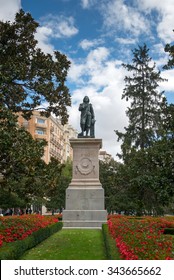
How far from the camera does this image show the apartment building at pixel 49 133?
76562 mm

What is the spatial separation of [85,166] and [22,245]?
11329 millimetres

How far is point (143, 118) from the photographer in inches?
1404

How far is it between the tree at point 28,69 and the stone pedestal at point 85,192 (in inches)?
236

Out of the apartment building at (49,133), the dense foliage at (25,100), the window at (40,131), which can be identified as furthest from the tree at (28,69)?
the window at (40,131)

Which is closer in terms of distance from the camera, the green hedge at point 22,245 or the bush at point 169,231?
the green hedge at point 22,245

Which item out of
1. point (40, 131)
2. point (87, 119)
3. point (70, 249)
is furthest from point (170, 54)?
point (40, 131)

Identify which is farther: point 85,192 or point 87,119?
point 87,119

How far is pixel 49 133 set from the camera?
7994 centimetres

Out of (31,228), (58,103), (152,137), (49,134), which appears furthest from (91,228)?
(49,134)

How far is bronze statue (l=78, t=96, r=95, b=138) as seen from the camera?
23.2 meters

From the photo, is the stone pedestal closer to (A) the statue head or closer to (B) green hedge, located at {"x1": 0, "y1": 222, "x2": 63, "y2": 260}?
(B) green hedge, located at {"x1": 0, "y1": 222, "x2": 63, "y2": 260}

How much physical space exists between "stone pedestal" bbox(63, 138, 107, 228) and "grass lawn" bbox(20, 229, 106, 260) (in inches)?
174

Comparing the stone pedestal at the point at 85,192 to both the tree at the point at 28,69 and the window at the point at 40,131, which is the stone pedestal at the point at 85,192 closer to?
the tree at the point at 28,69

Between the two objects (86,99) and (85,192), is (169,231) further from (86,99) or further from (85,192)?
(86,99)
